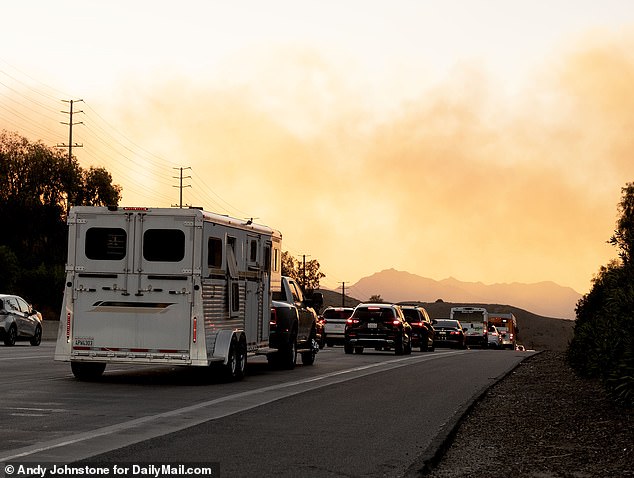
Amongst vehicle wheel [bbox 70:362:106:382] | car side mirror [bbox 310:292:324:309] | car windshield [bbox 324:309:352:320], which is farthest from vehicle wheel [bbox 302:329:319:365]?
car windshield [bbox 324:309:352:320]

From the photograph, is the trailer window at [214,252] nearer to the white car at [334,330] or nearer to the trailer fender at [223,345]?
the trailer fender at [223,345]

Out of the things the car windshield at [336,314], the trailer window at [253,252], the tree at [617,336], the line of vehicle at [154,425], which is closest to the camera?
the line of vehicle at [154,425]

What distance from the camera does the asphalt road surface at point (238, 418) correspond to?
1089cm

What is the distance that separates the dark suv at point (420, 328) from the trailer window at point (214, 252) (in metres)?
24.4

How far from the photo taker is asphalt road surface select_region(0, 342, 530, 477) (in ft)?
35.7

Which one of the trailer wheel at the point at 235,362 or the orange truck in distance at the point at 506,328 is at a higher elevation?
the orange truck in distance at the point at 506,328

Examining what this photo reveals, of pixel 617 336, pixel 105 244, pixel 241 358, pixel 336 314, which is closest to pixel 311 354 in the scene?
pixel 241 358

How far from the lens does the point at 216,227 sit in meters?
21.4

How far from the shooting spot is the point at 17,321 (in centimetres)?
3794

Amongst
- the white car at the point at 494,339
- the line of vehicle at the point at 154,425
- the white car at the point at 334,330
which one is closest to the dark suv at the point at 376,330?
the white car at the point at 334,330

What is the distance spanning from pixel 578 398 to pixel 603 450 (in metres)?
6.64

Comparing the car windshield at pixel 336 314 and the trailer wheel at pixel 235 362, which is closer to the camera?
the trailer wheel at pixel 235 362

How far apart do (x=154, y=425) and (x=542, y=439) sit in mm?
4688

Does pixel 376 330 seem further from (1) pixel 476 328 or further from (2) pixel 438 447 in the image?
(2) pixel 438 447
